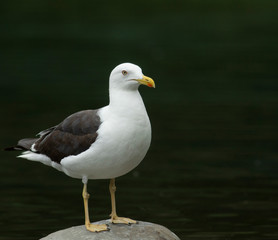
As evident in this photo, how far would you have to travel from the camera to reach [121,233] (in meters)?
11.0

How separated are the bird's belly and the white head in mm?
475

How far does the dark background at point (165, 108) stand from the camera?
15.3 meters

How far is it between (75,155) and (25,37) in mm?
31542

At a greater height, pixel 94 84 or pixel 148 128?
pixel 94 84

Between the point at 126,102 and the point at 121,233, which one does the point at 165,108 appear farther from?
the point at 126,102

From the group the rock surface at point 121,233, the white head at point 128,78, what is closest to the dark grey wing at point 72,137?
the white head at point 128,78

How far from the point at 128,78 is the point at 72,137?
1180mm

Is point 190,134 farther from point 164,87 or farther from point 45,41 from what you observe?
point 45,41

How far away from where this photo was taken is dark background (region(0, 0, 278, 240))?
15328 mm

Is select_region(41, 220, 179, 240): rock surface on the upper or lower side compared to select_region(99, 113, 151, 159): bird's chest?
lower

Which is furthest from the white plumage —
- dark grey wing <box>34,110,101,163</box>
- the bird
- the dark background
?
the dark background

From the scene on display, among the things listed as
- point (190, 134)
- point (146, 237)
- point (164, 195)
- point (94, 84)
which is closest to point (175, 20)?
point (94, 84)

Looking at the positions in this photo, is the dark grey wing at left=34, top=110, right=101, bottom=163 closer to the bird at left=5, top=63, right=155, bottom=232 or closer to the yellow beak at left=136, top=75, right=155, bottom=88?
the bird at left=5, top=63, right=155, bottom=232

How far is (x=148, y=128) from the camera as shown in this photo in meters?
10.2
